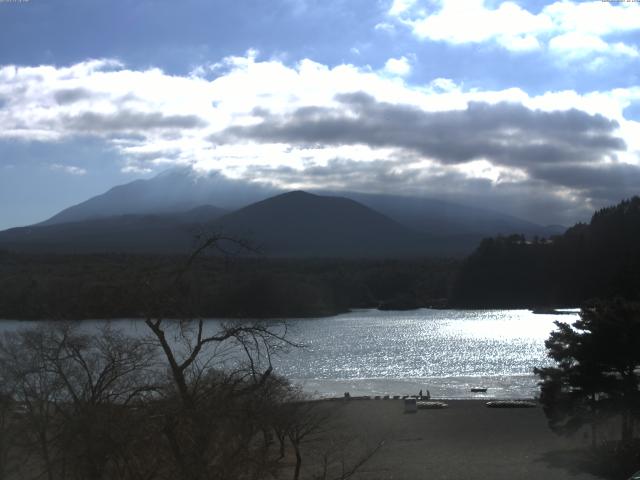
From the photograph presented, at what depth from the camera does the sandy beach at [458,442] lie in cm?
1900

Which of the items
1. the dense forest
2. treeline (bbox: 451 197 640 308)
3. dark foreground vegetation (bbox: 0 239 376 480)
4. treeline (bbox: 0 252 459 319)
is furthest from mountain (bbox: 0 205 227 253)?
dark foreground vegetation (bbox: 0 239 376 480)

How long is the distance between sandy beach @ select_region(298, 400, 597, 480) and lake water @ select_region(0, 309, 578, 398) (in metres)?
3.92

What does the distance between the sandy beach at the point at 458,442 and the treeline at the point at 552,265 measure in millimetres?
44312

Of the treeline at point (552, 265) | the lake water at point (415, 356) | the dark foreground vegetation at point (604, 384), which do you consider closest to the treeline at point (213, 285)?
the lake water at point (415, 356)

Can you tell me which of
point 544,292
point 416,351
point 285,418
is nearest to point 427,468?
point 285,418

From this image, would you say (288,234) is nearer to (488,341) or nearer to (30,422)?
(488,341)

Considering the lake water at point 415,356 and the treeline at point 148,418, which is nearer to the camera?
the treeline at point 148,418

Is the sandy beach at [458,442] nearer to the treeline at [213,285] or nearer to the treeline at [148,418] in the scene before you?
the treeline at [213,285]

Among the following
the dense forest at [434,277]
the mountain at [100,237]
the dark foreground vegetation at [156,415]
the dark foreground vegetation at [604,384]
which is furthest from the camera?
the mountain at [100,237]

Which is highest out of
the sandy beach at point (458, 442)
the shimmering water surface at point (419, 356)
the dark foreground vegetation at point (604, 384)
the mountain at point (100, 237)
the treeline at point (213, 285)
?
the mountain at point (100, 237)

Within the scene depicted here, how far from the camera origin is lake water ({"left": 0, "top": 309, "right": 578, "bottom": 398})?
133ft

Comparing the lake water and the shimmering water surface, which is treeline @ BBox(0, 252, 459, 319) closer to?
the lake water

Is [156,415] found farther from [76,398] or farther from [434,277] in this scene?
[434,277]

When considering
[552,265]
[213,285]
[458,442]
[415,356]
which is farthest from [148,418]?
[552,265]
